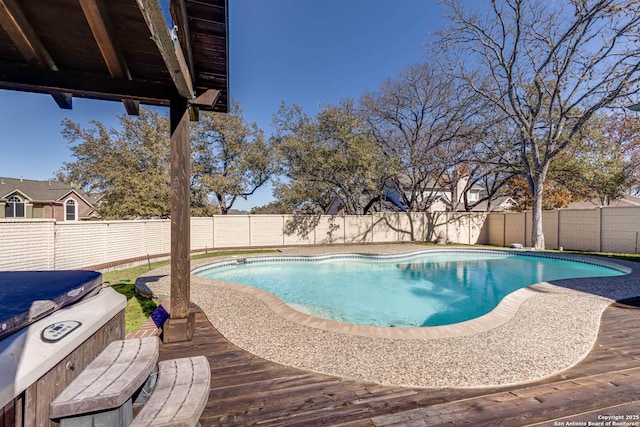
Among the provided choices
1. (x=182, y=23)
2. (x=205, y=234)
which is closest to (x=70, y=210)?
(x=205, y=234)

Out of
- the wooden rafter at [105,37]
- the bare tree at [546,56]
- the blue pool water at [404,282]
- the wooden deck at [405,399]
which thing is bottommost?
the blue pool water at [404,282]

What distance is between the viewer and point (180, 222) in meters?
3.06

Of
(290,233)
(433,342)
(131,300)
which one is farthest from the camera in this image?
(290,233)

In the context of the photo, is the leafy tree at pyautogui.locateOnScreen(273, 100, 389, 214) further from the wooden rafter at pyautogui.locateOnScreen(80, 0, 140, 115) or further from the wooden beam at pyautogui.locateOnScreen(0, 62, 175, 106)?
the wooden rafter at pyautogui.locateOnScreen(80, 0, 140, 115)

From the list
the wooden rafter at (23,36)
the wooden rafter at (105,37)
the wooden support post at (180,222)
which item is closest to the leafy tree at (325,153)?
the wooden support post at (180,222)

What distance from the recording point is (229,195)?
1706cm

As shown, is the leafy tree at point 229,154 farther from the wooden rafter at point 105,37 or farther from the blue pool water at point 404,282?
the wooden rafter at point 105,37

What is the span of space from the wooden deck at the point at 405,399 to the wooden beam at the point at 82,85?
2962mm

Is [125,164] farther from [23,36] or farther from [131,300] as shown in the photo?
[23,36]

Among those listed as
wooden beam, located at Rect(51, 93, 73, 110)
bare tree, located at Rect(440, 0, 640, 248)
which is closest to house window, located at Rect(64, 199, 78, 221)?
wooden beam, located at Rect(51, 93, 73, 110)

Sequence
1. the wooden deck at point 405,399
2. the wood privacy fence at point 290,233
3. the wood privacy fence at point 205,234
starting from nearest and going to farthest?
the wooden deck at point 405,399
the wood privacy fence at point 205,234
the wood privacy fence at point 290,233

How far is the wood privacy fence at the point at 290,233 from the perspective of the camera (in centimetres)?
675

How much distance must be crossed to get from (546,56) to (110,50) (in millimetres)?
15694

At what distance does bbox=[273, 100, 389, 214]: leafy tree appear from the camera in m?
13.3
